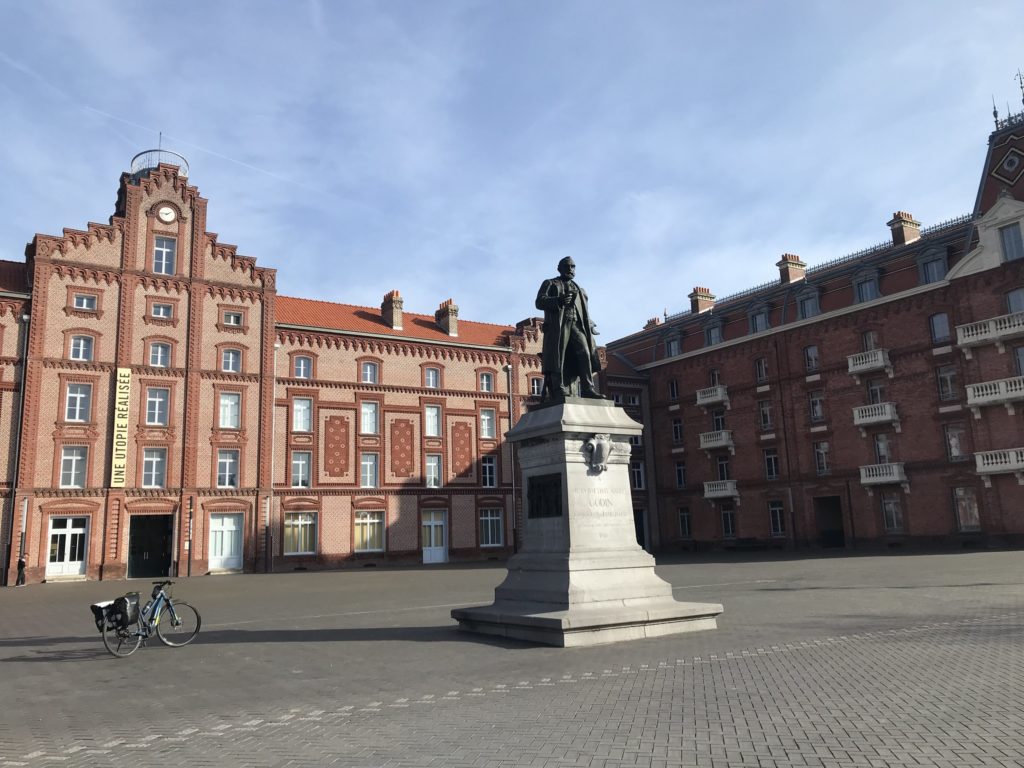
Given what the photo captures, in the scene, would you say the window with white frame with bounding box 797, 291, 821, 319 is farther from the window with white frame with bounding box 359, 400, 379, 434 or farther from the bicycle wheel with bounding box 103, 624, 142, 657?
the bicycle wheel with bounding box 103, 624, 142, 657

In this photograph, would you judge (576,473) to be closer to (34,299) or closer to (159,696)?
(159,696)

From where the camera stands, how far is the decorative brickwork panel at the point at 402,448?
4994 cm

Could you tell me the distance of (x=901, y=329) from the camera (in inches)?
1800

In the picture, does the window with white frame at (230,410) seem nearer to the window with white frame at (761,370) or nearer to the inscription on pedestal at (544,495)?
the window with white frame at (761,370)

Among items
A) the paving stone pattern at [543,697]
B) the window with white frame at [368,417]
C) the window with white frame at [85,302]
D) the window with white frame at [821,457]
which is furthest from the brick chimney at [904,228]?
the window with white frame at [85,302]

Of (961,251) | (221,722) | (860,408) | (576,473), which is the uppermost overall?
(961,251)

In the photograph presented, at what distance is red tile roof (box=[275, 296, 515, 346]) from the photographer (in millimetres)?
49594

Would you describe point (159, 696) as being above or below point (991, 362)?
below

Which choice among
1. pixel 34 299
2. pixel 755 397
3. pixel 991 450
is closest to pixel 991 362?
pixel 991 450

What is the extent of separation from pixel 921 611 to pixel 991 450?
3001 centimetres

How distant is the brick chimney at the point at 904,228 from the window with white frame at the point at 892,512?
1479cm

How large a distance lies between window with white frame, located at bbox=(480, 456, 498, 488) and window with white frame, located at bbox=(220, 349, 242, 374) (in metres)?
16.7

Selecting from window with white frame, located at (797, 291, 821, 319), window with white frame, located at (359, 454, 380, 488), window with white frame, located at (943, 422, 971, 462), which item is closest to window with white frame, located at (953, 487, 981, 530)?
window with white frame, located at (943, 422, 971, 462)

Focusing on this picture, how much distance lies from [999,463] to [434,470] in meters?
31.6
